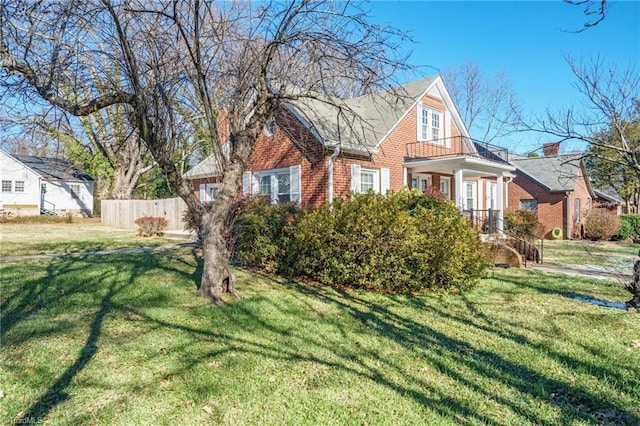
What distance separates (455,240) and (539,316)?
2.08 metres

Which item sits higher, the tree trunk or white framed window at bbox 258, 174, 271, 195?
white framed window at bbox 258, 174, 271, 195

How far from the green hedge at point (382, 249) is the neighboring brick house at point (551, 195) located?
54.3 feet

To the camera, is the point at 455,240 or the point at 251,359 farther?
the point at 455,240

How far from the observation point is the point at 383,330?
5.30 metres

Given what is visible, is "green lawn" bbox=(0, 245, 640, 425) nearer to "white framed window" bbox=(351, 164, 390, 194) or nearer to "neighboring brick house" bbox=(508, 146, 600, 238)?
"white framed window" bbox=(351, 164, 390, 194)

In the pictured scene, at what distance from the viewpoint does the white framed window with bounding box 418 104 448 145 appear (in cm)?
1570

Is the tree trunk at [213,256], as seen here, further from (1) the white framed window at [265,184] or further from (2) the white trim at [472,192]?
(2) the white trim at [472,192]

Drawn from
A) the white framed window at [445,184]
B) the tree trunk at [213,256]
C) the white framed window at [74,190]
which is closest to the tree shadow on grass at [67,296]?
the tree trunk at [213,256]

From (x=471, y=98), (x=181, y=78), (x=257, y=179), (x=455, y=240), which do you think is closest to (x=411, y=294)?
(x=455, y=240)

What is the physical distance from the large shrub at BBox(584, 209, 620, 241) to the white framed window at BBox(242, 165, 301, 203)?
17478 millimetres

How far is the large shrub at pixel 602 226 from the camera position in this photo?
21000 mm

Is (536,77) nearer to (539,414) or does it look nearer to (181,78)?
(181,78)

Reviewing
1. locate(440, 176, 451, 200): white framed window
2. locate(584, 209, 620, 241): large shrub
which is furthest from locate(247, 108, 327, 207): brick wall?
locate(584, 209, 620, 241): large shrub

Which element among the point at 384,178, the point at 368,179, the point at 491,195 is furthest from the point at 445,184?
the point at 368,179
